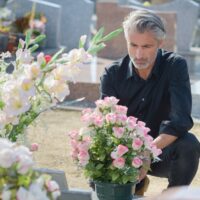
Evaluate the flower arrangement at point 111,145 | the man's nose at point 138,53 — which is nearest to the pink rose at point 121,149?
the flower arrangement at point 111,145

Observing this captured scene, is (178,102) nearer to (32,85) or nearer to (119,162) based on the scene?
(119,162)

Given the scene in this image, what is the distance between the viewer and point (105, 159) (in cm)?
268

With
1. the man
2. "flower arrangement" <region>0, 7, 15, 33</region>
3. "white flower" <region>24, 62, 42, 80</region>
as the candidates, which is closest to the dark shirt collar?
the man

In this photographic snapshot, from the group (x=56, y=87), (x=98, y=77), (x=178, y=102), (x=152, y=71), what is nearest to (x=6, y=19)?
(x=98, y=77)

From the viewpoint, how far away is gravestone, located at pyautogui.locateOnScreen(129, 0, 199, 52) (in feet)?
37.6

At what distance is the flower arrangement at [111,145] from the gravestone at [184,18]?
28.8 ft

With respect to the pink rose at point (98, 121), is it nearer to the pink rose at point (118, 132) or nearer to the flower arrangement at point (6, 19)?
the pink rose at point (118, 132)

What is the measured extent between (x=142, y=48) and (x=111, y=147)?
2.24ft

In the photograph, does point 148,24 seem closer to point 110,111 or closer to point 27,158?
point 110,111

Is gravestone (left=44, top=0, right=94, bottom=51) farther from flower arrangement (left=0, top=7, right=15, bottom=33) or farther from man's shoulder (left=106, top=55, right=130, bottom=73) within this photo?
man's shoulder (left=106, top=55, right=130, bottom=73)

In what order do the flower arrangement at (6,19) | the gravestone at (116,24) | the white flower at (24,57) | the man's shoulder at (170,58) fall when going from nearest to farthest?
the white flower at (24,57), the man's shoulder at (170,58), the flower arrangement at (6,19), the gravestone at (116,24)

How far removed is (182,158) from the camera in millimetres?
3285

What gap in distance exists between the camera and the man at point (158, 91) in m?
3.18

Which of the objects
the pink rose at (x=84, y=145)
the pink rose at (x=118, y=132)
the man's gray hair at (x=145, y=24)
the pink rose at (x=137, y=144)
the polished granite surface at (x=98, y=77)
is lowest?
the polished granite surface at (x=98, y=77)
